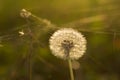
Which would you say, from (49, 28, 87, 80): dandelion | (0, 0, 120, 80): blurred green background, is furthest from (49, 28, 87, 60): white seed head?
(0, 0, 120, 80): blurred green background

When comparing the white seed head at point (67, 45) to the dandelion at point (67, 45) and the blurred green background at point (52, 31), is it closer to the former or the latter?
the dandelion at point (67, 45)

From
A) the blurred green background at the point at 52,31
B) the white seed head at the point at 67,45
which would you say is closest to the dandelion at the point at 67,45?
the white seed head at the point at 67,45

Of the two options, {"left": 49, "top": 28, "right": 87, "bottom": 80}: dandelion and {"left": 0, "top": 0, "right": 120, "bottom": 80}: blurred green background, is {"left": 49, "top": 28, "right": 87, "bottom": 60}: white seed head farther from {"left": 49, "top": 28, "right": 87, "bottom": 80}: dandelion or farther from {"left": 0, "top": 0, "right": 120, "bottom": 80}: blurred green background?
{"left": 0, "top": 0, "right": 120, "bottom": 80}: blurred green background

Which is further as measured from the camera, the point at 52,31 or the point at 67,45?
the point at 52,31

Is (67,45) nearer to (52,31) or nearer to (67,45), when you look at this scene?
(67,45)

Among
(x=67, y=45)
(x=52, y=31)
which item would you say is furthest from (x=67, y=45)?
(x=52, y=31)

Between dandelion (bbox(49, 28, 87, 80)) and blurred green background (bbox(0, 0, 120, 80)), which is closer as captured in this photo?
dandelion (bbox(49, 28, 87, 80))
